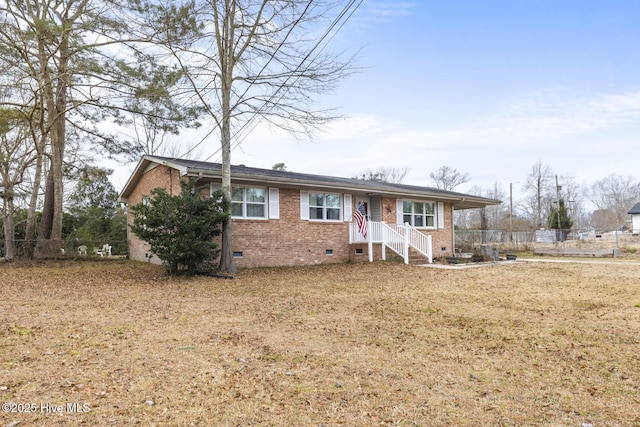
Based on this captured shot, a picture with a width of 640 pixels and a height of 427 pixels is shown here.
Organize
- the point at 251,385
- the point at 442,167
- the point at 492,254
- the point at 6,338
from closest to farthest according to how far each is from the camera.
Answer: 1. the point at 251,385
2. the point at 6,338
3. the point at 492,254
4. the point at 442,167

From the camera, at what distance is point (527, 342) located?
14.8 ft

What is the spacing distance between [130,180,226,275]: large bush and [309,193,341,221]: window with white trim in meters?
4.64

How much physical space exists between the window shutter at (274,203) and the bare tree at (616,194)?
184ft

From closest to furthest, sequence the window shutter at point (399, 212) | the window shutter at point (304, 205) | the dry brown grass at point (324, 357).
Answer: the dry brown grass at point (324, 357)
the window shutter at point (304, 205)
the window shutter at point (399, 212)

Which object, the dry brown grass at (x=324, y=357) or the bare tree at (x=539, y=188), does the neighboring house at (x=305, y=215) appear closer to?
the dry brown grass at (x=324, y=357)

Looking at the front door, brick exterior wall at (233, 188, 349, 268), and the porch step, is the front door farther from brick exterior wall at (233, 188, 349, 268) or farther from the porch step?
the porch step

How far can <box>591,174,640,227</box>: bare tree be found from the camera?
53094 millimetres

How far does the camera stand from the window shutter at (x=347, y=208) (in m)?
15.6

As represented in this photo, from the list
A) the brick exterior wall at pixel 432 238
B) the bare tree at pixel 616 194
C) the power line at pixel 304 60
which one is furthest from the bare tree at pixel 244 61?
the bare tree at pixel 616 194

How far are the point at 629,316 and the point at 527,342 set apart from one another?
2.57 meters

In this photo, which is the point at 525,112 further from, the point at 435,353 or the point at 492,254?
the point at 435,353

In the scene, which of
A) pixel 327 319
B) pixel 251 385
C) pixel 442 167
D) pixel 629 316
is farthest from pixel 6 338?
pixel 442 167

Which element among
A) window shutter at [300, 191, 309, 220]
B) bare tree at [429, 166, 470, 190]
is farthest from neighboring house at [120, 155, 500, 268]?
bare tree at [429, 166, 470, 190]

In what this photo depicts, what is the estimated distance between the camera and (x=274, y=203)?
44.7 ft
